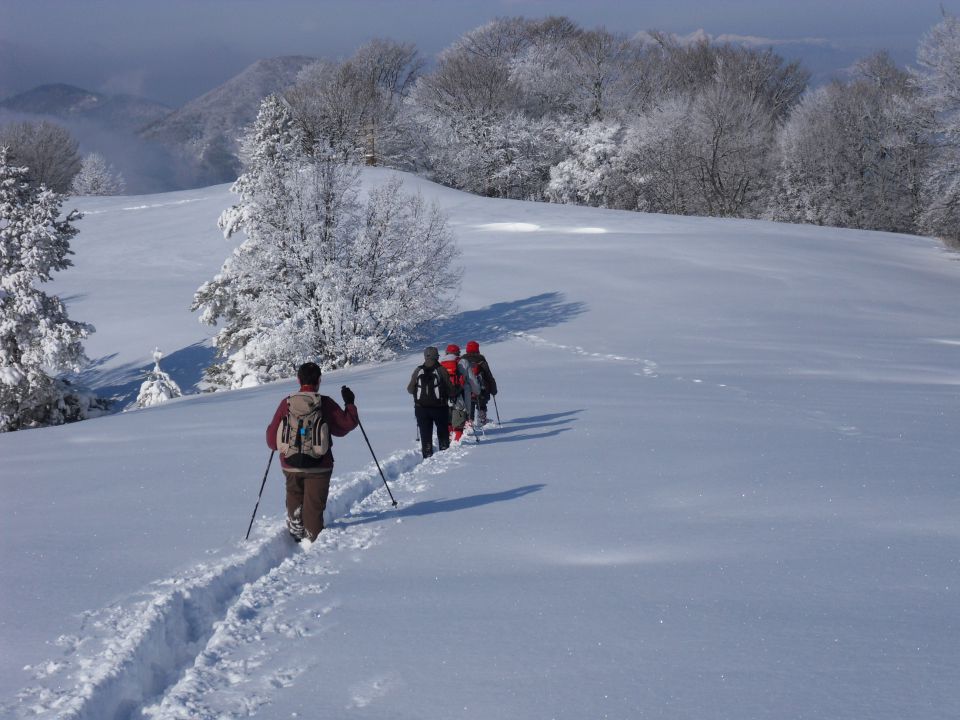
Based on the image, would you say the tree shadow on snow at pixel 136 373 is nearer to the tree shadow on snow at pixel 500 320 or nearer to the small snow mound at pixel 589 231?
the tree shadow on snow at pixel 500 320

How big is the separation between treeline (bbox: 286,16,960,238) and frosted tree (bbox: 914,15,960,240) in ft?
38.7

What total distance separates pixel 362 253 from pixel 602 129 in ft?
139

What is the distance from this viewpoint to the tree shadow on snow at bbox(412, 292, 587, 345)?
2819 cm

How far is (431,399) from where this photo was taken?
37.9 feet

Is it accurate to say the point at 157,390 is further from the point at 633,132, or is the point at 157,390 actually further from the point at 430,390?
the point at 633,132

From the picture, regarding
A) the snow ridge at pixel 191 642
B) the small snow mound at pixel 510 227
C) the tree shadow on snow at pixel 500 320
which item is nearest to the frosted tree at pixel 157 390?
the tree shadow on snow at pixel 500 320

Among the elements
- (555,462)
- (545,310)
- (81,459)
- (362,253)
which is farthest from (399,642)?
(545,310)

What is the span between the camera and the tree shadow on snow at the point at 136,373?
33.0 meters

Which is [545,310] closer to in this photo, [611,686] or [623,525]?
[623,525]

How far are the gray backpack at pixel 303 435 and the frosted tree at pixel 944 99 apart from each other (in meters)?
34.1

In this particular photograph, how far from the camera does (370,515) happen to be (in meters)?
8.66

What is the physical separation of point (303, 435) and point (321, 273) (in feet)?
59.5

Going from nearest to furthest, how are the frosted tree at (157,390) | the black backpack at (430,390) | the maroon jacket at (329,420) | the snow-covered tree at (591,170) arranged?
1. the maroon jacket at (329,420)
2. the black backpack at (430,390)
3. the frosted tree at (157,390)
4. the snow-covered tree at (591,170)

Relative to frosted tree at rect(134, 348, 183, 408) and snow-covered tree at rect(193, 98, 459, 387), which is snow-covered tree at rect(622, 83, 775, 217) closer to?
snow-covered tree at rect(193, 98, 459, 387)
